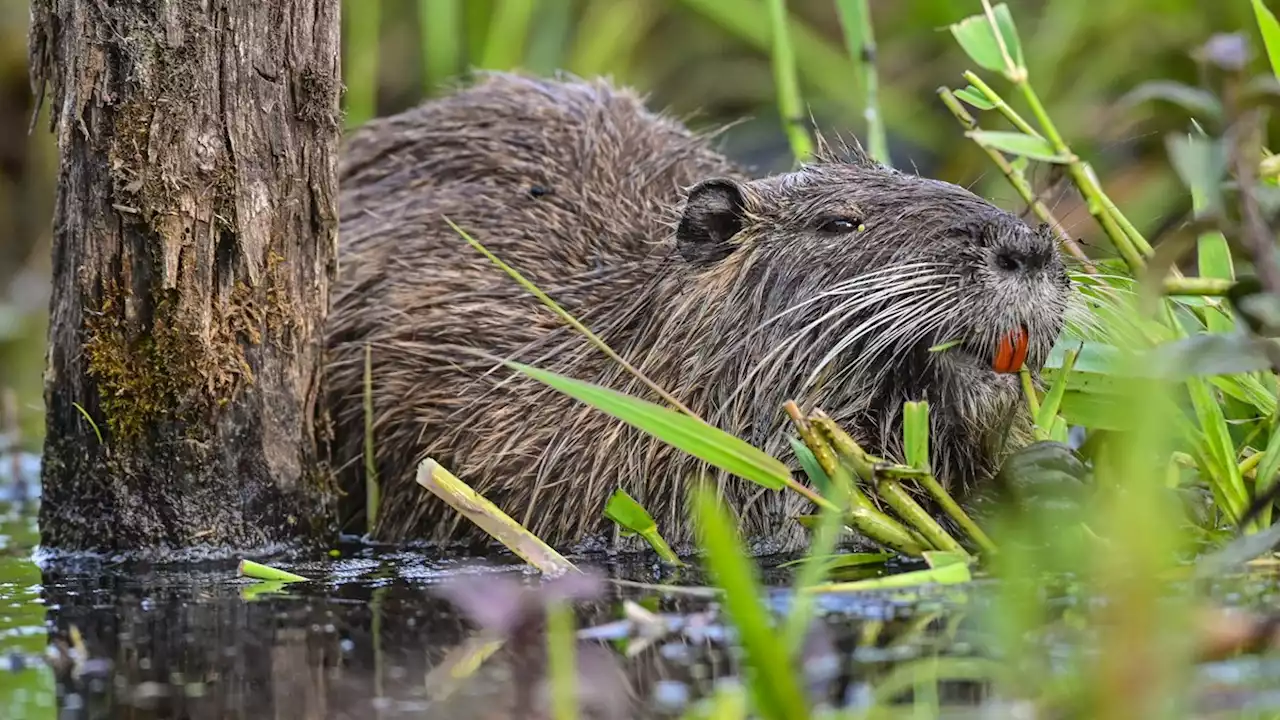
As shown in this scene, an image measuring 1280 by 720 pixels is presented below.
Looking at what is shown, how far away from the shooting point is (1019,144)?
3.24m

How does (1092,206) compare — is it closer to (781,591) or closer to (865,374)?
(865,374)

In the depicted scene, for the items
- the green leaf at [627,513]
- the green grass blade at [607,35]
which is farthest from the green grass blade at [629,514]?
the green grass blade at [607,35]

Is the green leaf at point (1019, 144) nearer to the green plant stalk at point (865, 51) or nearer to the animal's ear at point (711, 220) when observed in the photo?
the animal's ear at point (711, 220)

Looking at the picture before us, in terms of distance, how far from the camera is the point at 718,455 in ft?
10.3

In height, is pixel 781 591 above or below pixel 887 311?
below

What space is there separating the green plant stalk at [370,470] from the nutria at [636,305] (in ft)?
0.10

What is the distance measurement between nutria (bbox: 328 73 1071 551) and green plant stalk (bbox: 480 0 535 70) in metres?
1.97

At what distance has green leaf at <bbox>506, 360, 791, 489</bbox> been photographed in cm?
309

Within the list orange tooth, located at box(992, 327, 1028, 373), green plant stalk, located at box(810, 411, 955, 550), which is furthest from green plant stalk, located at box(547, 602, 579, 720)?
orange tooth, located at box(992, 327, 1028, 373)

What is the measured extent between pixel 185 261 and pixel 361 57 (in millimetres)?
3723

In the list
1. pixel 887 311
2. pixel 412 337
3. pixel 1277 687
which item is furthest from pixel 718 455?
pixel 412 337

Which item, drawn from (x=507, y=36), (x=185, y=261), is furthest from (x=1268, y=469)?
(x=507, y=36)

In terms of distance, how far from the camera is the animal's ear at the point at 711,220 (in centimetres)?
387

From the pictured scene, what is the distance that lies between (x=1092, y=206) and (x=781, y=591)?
0.90 meters
